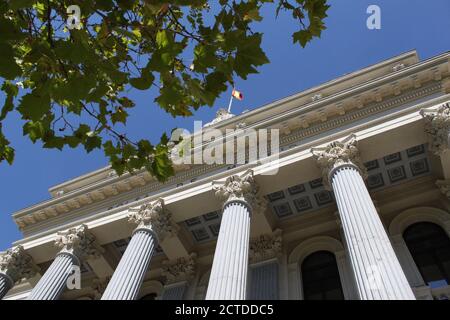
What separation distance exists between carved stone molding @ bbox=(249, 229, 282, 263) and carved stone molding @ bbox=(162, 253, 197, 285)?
9.83 feet

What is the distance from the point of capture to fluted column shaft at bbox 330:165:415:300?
920 centimetres

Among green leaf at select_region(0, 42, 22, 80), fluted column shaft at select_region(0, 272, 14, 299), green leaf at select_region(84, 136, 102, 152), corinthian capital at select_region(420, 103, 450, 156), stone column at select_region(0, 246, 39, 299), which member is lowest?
green leaf at select_region(0, 42, 22, 80)

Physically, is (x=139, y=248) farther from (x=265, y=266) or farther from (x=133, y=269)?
(x=265, y=266)

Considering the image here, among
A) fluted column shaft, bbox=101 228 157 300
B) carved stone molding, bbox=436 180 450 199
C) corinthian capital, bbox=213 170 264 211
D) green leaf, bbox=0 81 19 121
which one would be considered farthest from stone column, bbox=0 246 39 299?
carved stone molding, bbox=436 180 450 199

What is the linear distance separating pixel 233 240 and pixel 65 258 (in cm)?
802

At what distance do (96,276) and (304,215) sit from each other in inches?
448

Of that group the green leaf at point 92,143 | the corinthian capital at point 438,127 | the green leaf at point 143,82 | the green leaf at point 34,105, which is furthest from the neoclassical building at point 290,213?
the green leaf at point 34,105

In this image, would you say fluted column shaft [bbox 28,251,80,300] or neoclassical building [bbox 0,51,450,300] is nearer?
neoclassical building [bbox 0,51,450,300]

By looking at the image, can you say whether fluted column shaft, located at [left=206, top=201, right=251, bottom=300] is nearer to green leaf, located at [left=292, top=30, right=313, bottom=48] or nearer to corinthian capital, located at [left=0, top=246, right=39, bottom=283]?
green leaf, located at [left=292, top=30, right=313, bottom=48]

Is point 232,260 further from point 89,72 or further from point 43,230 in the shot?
point 43,230

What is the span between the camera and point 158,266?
67.7 feet

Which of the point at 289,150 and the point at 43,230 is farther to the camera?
the point at 43,230

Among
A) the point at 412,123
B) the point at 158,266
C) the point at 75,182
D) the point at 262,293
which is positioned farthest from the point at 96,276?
the point at 412,123

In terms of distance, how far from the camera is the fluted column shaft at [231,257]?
11209 mm
